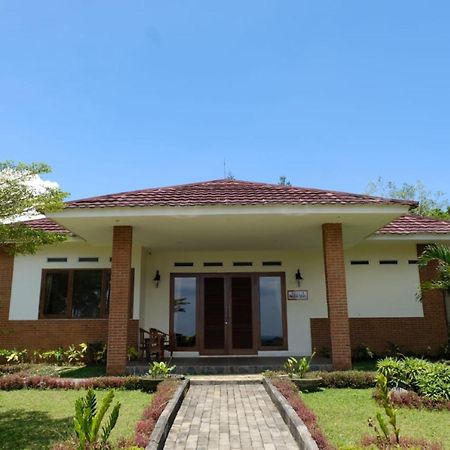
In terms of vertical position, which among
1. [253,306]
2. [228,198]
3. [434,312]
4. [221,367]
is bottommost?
[221,367]

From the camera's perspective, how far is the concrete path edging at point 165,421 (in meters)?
5.14

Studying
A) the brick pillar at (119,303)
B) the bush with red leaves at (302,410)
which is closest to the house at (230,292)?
the brick pillar at (119,303)

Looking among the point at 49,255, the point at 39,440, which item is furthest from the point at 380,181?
the point at 39,440

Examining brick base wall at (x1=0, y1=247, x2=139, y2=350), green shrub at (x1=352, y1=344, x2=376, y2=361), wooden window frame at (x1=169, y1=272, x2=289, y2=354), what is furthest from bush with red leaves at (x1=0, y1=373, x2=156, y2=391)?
green shrub at (x1=352, y1=344, x2=376, y2=361)

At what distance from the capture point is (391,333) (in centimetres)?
1409

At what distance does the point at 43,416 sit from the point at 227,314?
754cm

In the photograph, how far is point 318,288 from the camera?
47.4ft

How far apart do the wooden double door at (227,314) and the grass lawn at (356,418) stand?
5379 millimetres

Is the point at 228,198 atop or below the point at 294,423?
atop

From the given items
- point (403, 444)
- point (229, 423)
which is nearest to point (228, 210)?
point (229, 423)

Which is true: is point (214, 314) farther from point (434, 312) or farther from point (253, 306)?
point (434, 312)

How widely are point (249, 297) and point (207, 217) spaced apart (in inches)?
190

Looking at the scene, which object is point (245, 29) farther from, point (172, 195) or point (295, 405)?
point (295, 405)

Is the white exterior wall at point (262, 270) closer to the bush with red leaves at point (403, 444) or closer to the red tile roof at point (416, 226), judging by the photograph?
the red tile roof at point (416, 226)
